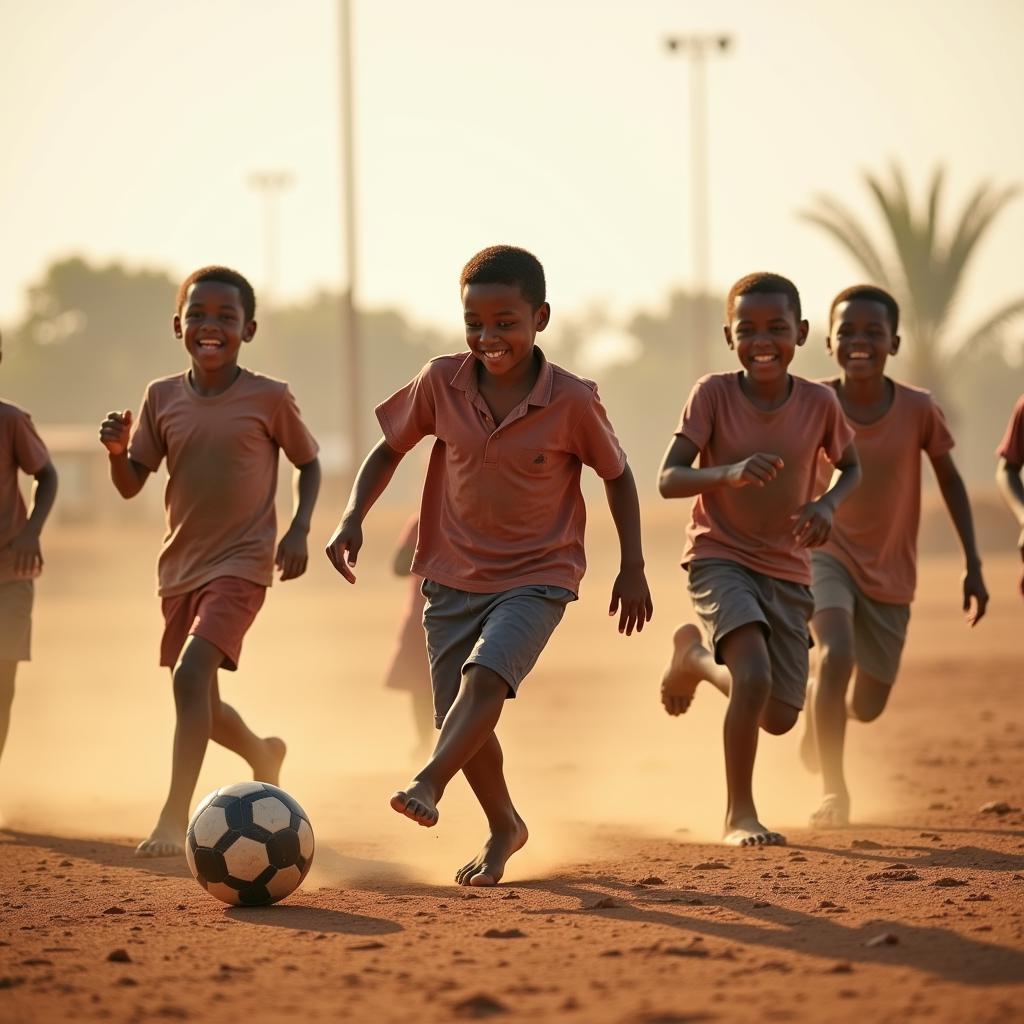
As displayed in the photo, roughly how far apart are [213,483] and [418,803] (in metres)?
2.27

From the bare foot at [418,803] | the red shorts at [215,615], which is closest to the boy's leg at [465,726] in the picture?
the bare foot at [418,803]

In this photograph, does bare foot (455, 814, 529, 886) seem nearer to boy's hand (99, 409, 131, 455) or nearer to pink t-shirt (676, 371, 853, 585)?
pink t-shirt (676, 371, 853, 585)

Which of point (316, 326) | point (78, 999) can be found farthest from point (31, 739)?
point (316, 326)

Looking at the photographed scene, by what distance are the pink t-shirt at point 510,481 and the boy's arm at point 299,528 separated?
26.2 inches

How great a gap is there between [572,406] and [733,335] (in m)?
1.37

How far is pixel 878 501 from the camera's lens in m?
7.98

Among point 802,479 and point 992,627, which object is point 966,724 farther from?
point 992,627

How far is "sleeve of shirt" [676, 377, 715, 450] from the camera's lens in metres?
6.98

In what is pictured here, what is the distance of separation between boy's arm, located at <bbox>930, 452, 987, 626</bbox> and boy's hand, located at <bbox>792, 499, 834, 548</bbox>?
1.49 m

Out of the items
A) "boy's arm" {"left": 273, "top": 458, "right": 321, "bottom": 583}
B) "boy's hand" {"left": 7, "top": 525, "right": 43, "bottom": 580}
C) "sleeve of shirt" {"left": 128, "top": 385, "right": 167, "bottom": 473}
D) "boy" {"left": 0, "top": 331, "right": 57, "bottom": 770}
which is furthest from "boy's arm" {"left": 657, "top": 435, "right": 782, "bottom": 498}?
"boy" {"left": 0, "top": 331, "right": 57, "bottom": 770}

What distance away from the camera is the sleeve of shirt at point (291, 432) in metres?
7.43

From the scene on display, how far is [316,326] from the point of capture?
300ft

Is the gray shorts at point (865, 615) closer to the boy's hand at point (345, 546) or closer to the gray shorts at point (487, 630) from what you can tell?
the gray shorts at point (487, 630)

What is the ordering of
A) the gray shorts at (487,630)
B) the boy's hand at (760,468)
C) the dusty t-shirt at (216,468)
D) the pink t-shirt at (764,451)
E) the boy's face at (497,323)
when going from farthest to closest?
the dusty t-shirt at (216,468) → the pink t-shirt at (764,451) → the boy's hand at (760,468) → the boy's face at (497,323) → the gray shorts at (487,630)
